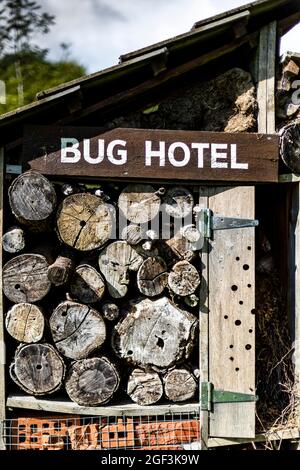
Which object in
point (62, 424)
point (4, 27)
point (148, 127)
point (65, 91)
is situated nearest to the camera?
point (65, 91)

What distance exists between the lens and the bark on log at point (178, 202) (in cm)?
559

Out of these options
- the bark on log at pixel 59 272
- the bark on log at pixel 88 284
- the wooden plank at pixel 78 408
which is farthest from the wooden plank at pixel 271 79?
the wooden plank at pixel 78 408

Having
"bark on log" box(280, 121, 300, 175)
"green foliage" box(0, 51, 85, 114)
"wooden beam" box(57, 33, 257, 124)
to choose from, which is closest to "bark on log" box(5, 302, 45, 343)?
"wooden beam" box(57, 33, 257, 124)

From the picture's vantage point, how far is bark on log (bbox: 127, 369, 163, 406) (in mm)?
5555

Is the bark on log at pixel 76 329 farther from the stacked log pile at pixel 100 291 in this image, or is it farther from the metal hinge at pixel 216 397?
the metal hinge at pixel 216 397

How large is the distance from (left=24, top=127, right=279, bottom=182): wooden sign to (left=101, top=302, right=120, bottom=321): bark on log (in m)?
1.12

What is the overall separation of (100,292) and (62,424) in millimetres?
1251

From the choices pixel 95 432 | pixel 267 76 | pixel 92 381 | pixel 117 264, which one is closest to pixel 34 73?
pixel 267 76

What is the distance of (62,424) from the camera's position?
558 cm

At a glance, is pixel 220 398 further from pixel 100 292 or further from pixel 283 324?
pixel 100 292

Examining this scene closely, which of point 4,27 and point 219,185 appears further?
point 4,27

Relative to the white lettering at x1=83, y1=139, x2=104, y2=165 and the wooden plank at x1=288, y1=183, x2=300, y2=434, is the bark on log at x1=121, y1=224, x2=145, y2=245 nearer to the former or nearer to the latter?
the white lettering at x1=83, y1=139, x2=104, y2=165

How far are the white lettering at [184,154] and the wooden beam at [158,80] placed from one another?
1.94ft
